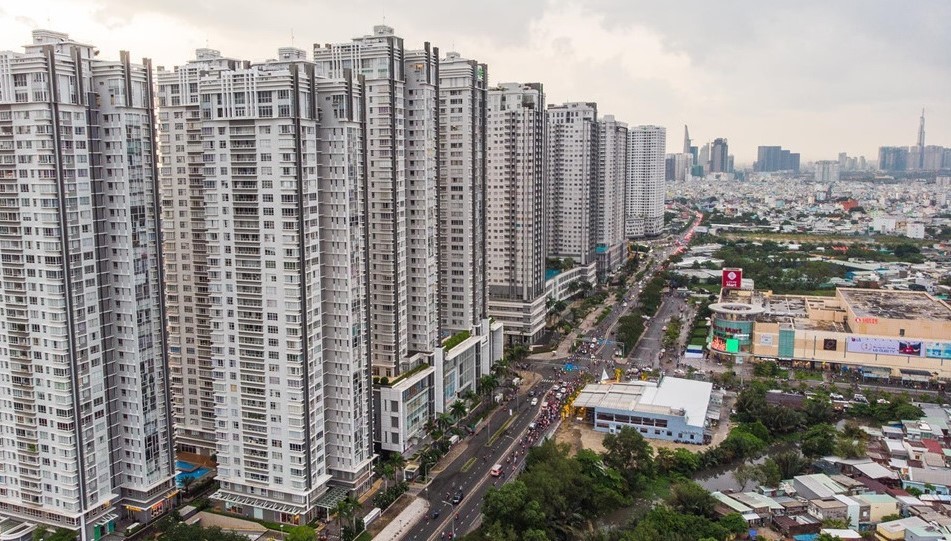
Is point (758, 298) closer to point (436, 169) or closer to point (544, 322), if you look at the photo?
point (544, 322)

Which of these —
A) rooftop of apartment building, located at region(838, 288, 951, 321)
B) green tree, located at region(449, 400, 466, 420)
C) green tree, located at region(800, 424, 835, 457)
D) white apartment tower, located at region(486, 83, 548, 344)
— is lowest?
green tree, located at region(800, 424, 835, 457)

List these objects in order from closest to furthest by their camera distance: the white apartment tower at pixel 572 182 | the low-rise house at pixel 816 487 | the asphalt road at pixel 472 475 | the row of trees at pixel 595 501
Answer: the row of trees at pixel 595 501 → the asphalt road at pixel 472 475 → the low-rise house at pixel 816 487 → the white apartment tower at pixel 572 182

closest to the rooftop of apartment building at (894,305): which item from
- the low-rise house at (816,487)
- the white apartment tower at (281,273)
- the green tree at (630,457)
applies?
the low-rise house at (816,487)

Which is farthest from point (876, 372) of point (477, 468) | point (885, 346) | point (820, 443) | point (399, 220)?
point (399, 220)

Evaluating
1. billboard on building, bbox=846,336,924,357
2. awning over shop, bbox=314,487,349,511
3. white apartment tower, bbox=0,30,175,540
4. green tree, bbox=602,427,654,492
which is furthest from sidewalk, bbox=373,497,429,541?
billboard on building, bbox=846,336,924,357

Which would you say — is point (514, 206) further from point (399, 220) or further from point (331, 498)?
point (331, 498)

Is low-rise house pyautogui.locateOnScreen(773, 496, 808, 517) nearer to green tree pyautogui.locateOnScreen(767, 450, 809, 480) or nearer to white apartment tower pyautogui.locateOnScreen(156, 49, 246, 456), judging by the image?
green tree pyautogui.locateOnScreen(767, 450, 809, 480)

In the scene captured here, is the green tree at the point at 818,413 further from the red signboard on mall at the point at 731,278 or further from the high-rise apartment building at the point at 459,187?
the red signboard on mall at the point at 731,278
